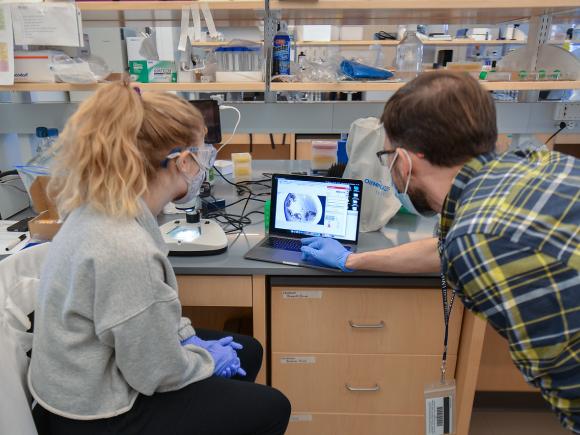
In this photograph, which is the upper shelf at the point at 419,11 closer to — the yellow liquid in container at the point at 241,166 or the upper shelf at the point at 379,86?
the upper shelf at the point at 379,86

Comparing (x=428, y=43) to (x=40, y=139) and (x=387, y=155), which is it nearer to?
(x=40, y=139)

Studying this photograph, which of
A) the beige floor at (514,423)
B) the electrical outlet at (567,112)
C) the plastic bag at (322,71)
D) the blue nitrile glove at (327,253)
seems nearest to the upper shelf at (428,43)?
the electrical outlet at (567,112)

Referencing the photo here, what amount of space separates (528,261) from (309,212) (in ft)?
2.77

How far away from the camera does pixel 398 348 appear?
140 cm

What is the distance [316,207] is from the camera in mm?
1438

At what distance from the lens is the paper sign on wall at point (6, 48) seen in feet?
5.28

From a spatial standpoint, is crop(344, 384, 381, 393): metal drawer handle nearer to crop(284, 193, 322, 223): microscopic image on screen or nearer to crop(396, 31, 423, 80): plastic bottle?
crop(284, 193, 322, 223): microscopic image on screen

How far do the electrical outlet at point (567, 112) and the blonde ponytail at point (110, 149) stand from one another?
1.92m

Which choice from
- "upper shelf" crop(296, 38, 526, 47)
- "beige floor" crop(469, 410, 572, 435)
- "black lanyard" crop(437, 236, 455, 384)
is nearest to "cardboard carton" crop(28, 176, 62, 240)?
"black lanyard" crop(437, 236, 455, 384)

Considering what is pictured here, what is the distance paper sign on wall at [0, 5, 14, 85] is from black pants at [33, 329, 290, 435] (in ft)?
4.25

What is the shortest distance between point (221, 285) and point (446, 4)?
52.3 inches

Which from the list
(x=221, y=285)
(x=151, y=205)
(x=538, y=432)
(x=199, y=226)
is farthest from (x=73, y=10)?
(x=538, y=432)

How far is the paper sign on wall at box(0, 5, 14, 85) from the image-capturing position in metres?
1.61

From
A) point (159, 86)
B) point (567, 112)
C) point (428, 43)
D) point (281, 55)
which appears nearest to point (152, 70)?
point (159, 86)
